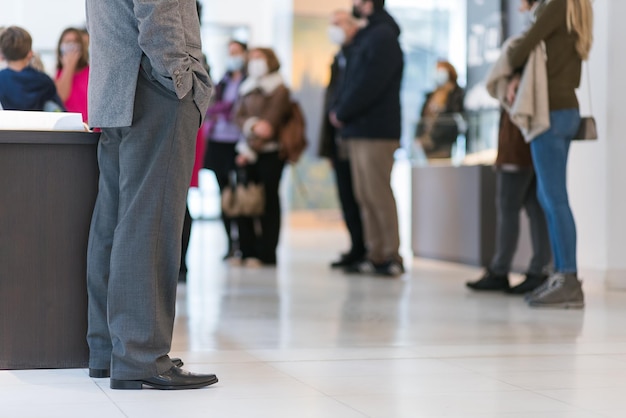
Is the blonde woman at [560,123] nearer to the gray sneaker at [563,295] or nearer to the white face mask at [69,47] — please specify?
the gray sneaker at [563,295]

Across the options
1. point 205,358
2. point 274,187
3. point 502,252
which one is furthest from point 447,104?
point 205,358

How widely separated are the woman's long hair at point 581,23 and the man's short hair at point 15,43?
8.60 ft

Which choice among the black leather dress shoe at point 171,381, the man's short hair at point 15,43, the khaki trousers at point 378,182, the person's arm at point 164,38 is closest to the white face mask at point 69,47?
the man's short hair at point 15,43

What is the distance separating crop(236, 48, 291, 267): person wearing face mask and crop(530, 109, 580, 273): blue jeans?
114 inches

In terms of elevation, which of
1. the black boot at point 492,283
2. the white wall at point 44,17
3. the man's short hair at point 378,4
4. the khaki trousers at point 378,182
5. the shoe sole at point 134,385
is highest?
the white wall at point 44,17

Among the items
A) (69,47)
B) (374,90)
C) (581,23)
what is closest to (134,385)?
(69,47)

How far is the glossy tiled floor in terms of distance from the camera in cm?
301

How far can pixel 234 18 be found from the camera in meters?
16.4

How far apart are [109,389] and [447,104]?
19.3 feet

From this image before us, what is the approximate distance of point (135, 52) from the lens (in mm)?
3170

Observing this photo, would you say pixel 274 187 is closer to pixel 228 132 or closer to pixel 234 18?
pixel 228 132

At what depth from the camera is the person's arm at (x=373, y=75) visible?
7191 millimetres

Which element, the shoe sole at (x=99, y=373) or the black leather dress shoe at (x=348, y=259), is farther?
the black leather dress shoe at (x=348, y=259)

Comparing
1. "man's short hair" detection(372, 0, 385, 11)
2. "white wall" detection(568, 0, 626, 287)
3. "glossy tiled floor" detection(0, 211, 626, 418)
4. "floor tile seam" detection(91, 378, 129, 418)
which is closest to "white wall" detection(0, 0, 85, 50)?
"man's short hair" detection(372, 0, 385, 11)
